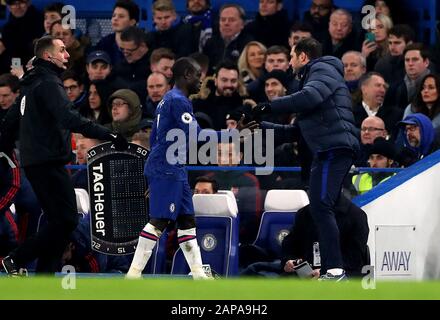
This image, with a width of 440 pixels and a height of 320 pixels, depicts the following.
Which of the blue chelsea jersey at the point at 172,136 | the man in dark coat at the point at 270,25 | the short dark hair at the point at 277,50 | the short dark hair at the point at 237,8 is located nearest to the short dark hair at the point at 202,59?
the short dark hair at the point at 277,50

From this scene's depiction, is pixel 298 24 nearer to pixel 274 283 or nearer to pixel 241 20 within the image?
pixel 241 20

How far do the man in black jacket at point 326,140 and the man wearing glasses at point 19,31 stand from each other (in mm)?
7384

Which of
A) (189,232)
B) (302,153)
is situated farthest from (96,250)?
(302,153)

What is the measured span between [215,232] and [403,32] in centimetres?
431

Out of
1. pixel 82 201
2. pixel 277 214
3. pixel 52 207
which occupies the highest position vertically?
pixel 52 207

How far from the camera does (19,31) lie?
65.5ft

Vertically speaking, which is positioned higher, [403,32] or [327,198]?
[403,32]

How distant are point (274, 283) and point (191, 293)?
4.51 feet

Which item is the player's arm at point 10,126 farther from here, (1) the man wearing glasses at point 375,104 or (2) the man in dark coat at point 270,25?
(2) the man in dark coat at point 270,25

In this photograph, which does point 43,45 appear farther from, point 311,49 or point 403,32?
point 403,32

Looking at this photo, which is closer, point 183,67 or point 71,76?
point 183,67

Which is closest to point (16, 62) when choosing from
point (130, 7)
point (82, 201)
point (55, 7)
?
point (55, 7)

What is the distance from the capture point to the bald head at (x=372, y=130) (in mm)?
16250

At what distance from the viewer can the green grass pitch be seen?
1097 centimetres
